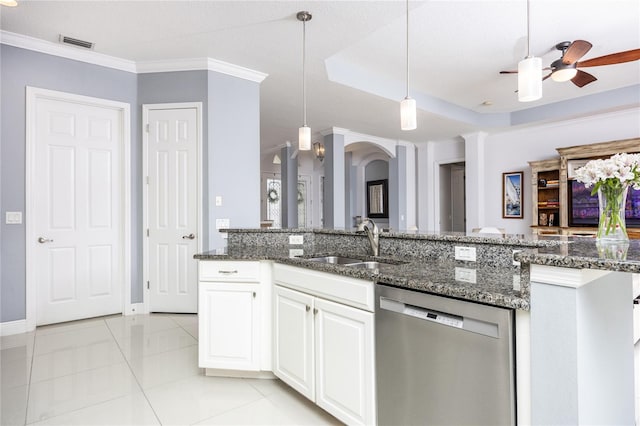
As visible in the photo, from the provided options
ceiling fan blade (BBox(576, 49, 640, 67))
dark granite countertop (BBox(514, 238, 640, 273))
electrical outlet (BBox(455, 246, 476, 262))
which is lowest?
electrical outlet (BBox(455, 246, 476, 262))

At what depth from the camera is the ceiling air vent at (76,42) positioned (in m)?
3.21

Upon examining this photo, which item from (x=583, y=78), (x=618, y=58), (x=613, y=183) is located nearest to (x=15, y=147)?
(x=613, y=183)

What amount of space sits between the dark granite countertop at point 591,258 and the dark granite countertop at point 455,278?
3.1 inches

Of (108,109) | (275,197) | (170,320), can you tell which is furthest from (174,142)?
(275,197)

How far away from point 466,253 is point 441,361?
0.73 m

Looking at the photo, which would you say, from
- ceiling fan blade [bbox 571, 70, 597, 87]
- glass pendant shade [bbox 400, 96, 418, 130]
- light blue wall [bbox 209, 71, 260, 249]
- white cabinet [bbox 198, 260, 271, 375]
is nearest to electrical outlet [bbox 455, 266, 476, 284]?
glass pendant shade [bbox 400, 96, 418, 130]

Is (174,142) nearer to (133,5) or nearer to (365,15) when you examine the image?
(133,5)

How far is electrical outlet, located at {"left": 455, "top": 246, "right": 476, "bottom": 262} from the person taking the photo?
1.86m

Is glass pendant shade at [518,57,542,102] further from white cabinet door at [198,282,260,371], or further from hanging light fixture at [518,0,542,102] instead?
white cabinet door at [198,282,260,371]

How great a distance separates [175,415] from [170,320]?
6.00ft

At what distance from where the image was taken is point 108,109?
3771mm

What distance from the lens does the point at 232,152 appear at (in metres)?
3.92

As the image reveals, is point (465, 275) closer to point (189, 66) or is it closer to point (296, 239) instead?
point (296, 239)

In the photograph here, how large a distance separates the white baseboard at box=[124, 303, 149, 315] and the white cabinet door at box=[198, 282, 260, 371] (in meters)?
1.86
